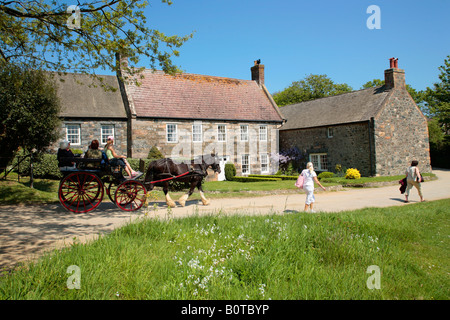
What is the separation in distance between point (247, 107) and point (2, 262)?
26.0m

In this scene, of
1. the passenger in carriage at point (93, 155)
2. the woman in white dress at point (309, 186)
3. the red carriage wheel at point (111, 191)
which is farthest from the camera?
the red carriage wheel at point (111, 191)

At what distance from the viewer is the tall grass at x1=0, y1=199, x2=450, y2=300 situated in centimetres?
419

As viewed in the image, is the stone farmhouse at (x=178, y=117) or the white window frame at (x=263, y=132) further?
the white window frame at (x=263, y=132)

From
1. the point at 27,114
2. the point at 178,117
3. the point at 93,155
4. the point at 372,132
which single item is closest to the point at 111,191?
the point at 93,155

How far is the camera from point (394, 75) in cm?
2588

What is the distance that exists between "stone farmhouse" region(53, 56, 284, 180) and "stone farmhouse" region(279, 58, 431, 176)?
454cm

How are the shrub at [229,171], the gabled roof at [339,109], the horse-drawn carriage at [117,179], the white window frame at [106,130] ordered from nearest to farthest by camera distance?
the horse-drawn carriage at [117,179] → the white window frame at [106,130] → the gabled roof at [339,109] → the shrub at [229,171]

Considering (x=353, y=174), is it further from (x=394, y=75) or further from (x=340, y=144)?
(x=394, y=75)

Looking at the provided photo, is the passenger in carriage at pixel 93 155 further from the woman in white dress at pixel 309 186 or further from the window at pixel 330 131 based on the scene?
the window at pixel 330 131

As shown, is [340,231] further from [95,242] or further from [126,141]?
[126,141]

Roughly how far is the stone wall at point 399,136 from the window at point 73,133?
77.1ft

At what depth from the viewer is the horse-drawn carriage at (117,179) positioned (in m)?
9.96

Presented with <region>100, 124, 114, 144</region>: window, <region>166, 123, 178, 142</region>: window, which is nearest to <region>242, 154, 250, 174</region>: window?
<region>166, 123, 178, 142</region>: window

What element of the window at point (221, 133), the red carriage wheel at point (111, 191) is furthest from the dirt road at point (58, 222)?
the window at point (221, 133)
